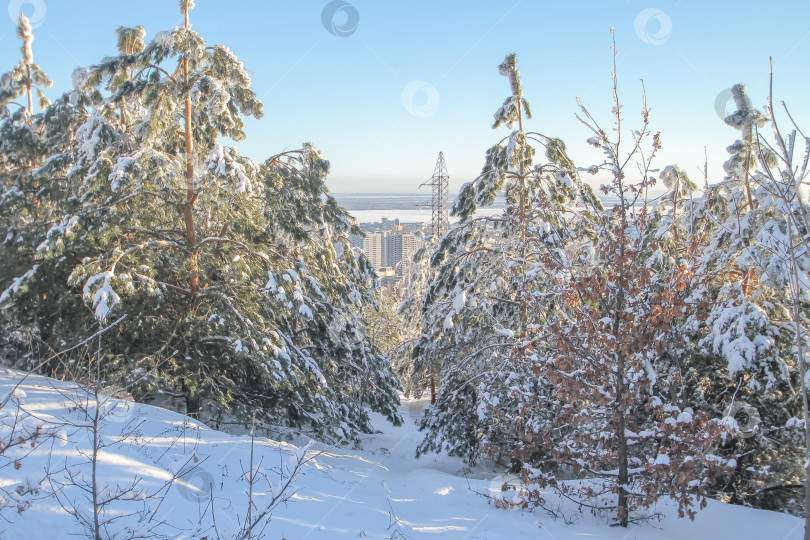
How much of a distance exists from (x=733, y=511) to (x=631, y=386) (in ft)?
7.66

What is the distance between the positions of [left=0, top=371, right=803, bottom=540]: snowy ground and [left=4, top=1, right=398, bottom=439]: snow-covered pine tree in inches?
61.3

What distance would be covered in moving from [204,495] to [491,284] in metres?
6.66

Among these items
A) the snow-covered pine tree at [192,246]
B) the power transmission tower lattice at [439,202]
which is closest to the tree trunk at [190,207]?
the snow-covered pine tree at [192,246]

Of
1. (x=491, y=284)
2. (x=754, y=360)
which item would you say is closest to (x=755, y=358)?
(x=754, y=360)

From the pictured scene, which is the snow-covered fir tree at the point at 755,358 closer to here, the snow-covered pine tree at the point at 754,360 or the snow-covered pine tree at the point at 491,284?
the snow-covered pine tree at the point at 754,360

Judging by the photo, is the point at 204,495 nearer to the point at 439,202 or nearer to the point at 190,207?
the point at 190,207

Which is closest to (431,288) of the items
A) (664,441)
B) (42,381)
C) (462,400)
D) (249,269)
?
(462,400)

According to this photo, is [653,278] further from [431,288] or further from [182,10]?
[182,10]

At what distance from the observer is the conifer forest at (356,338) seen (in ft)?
16.0

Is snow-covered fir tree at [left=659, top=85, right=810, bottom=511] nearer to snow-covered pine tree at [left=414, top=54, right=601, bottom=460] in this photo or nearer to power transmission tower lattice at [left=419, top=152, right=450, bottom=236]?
snow-covered pine tree at [left=414, top=54, right=601, bottom=460]

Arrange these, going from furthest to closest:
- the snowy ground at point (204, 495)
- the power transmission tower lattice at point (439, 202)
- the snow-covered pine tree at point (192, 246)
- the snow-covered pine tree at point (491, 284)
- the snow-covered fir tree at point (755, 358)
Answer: the power transmission tower lattice at point (439, 202), the snow-covered pine tree at point (491, 284), the snow-covered pine tree at point (192, 246), the snow-covered fir tree at point (755, 358), the snowy ground at point (204, 495)

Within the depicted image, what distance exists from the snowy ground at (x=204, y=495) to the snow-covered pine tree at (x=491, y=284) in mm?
1809

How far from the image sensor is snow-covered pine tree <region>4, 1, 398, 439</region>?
316 inches

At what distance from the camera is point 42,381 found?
299 inches
